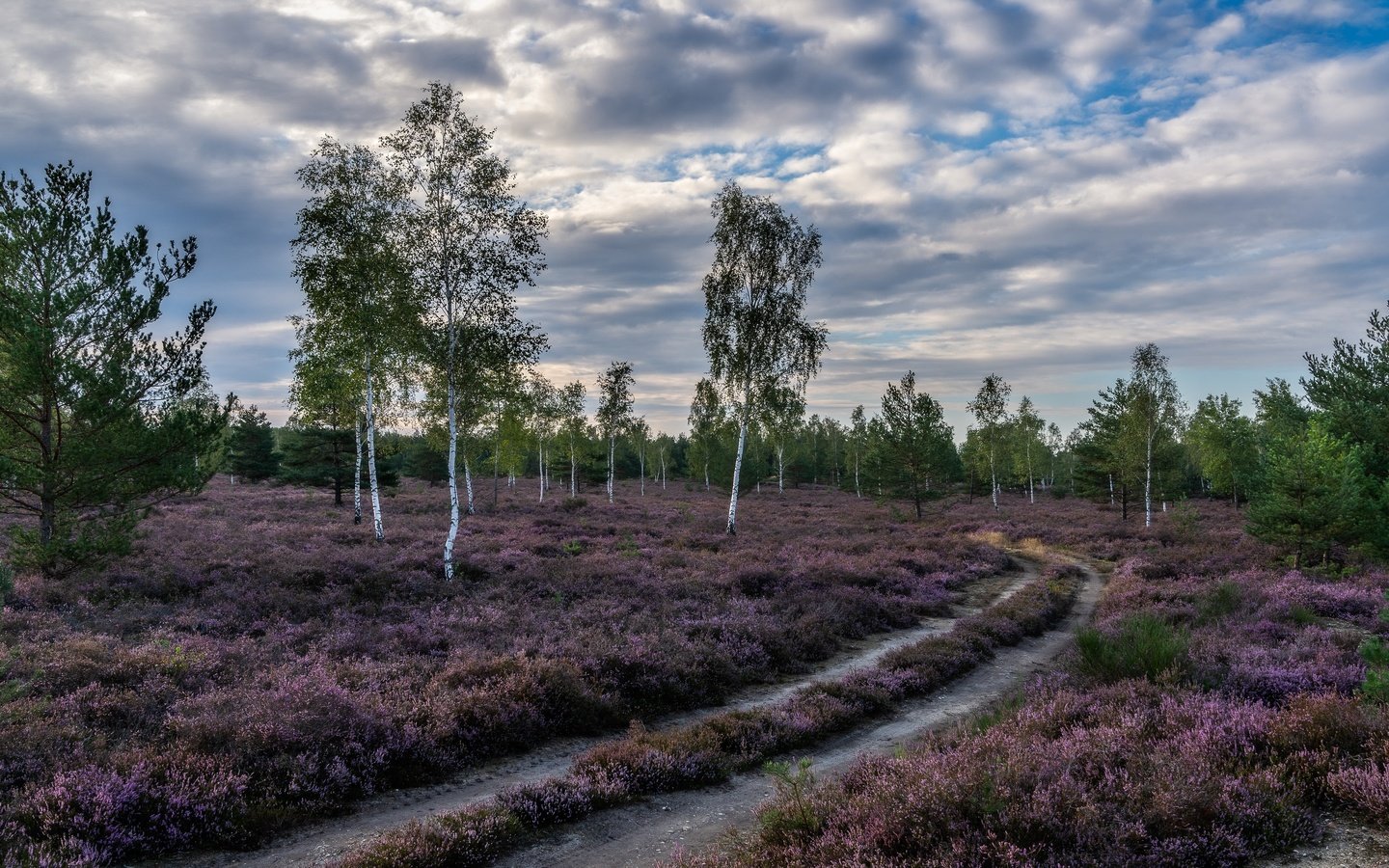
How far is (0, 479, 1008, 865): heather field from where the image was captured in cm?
714

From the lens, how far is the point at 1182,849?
508 centimetres

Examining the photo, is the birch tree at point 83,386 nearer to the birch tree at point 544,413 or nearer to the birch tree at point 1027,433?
the birch tree at point 544,413

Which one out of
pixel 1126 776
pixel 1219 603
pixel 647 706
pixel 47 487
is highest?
pixel 47 487

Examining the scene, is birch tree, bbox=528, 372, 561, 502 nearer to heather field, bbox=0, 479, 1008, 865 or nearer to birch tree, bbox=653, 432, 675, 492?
birch tree, bbox=653, 432, 675, 492

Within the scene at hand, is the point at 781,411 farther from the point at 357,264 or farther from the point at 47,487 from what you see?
the point at 47,487

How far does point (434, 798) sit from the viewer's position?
8.09m

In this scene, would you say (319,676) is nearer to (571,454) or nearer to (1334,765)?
(1334,765)

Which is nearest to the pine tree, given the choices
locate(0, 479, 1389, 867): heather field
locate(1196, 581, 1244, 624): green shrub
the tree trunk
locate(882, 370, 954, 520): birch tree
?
locate(0, 479, 1389, 867): heather field

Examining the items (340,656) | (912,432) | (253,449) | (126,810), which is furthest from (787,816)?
(253,449)

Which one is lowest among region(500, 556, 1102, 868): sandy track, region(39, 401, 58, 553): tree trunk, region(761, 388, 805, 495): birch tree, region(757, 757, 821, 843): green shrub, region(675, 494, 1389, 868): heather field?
region(500, 556, 1102, 868): sandy track

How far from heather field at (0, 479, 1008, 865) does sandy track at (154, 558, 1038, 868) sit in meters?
0.27

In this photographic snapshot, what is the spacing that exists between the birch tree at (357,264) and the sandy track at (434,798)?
601 inches

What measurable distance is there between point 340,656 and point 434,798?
5.70m

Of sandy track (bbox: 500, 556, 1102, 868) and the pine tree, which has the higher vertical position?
the pine tree
